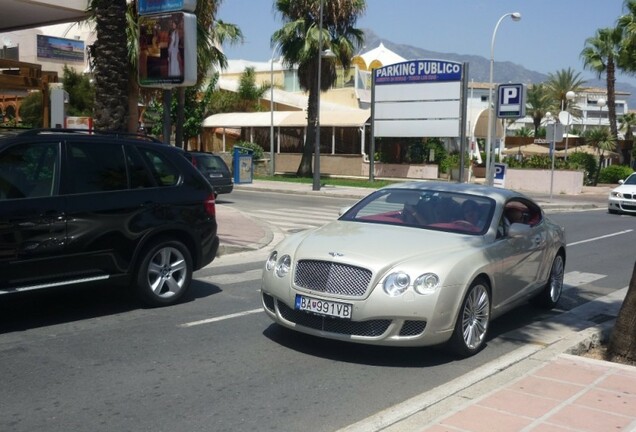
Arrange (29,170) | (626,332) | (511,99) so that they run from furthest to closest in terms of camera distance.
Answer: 1. (511,99)
2. (29,170)
3. (626,332)

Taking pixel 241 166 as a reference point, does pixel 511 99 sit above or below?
above

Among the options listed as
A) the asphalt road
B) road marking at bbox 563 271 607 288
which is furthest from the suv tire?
road marking at bbox 563 271 607 288

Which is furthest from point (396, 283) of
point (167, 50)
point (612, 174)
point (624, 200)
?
point (612, 174)

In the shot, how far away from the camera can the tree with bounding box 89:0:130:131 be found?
487 inches

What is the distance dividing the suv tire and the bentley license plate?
2.34m

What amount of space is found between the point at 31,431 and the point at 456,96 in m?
32.5

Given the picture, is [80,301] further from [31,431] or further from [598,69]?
[598,69]

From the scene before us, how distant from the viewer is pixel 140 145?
8.34 meters

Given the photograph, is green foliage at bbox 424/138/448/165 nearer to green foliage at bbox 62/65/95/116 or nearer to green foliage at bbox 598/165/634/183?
green foliage at bbox 598/165/634/183

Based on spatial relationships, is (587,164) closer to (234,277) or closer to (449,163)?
(449,163)

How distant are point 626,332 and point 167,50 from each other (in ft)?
28.4

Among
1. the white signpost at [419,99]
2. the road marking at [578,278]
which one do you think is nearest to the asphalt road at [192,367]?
the road marking at [578,278]

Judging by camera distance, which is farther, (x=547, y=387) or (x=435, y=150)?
(x=435, y=150)

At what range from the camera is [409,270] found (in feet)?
20.3
